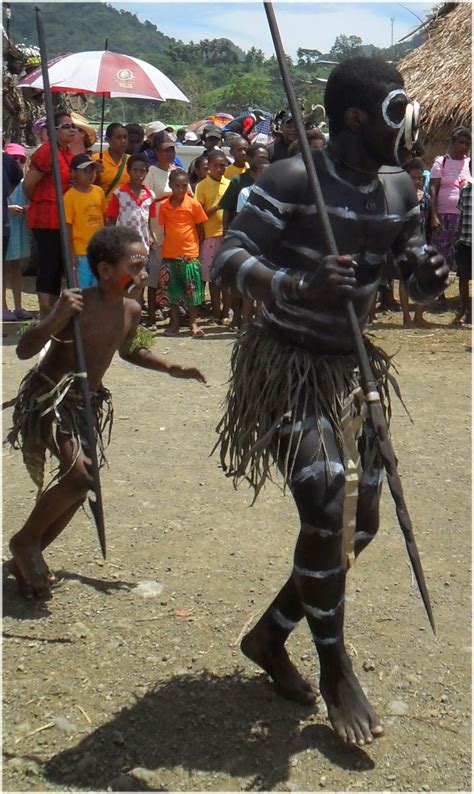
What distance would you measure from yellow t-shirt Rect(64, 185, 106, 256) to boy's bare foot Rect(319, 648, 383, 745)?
588 centimetres

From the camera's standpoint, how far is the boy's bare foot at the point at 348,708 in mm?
2871

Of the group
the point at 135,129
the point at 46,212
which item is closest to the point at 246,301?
the point at 46,212

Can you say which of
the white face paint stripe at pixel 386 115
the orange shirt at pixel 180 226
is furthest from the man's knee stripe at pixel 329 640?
the orange shirt at pixel 180 226

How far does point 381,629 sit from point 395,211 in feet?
5.48

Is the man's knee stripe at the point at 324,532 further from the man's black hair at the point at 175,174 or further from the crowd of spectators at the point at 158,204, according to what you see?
the man's black hair at the point at 175,174

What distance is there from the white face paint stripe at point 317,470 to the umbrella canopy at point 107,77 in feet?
24.1

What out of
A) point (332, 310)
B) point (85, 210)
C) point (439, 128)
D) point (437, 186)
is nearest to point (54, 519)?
point (332, 310)

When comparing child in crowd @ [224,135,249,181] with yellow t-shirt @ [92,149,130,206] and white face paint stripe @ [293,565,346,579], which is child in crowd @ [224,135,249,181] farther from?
white face paint stripe @ [293,565,346,579]

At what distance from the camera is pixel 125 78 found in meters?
9.63

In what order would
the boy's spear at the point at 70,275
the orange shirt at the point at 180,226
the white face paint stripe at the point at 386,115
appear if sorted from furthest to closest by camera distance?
the orange shirt at the point at 180,226
the boy's spear at the point at 70,275
the white face paint stripe at the point at 386,115

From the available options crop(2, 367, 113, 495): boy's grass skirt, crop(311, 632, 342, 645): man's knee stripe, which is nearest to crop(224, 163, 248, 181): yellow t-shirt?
crop(2, 367, 113, 495): boy's grass skirt

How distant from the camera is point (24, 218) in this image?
31.3ft

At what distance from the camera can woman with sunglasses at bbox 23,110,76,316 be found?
816 cm

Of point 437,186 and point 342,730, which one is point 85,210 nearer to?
point 437,186
